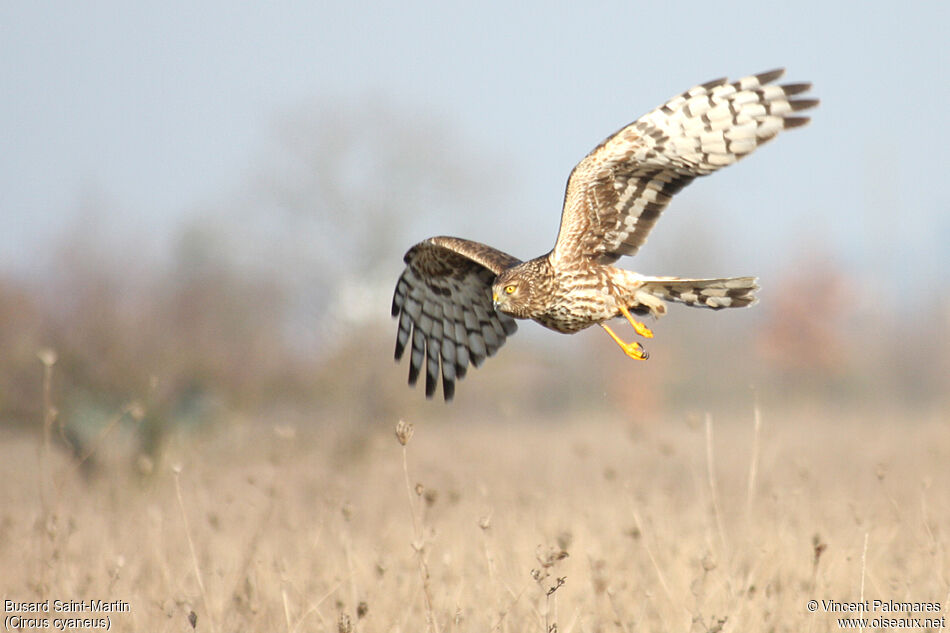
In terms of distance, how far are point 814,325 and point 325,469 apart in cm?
2860

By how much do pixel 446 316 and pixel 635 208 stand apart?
5.23 feet

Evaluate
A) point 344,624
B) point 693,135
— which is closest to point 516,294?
point 693,135

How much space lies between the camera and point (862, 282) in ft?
128

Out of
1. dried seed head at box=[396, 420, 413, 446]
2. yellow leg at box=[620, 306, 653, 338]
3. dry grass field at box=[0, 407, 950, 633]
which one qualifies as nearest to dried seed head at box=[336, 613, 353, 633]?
dry grass field at box=[0, 407, 950, 633]

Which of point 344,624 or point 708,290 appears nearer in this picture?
point 344,624

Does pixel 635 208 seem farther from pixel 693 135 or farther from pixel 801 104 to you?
pixel 801 104

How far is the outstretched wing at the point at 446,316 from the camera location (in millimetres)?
6859

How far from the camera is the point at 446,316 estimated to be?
702 centimetres

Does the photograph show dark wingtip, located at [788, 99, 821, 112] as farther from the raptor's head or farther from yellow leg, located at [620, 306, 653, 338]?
the raptor's head

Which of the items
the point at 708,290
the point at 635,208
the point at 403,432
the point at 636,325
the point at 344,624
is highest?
the point at 635,208

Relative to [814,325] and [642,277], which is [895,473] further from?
[814,325]

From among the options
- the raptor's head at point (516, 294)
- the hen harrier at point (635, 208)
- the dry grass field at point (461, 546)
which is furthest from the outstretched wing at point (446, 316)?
the raptor's head at point (516, 294)

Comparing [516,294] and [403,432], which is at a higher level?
[516,294]

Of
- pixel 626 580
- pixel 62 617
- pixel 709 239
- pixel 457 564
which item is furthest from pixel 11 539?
pixel 709 239
